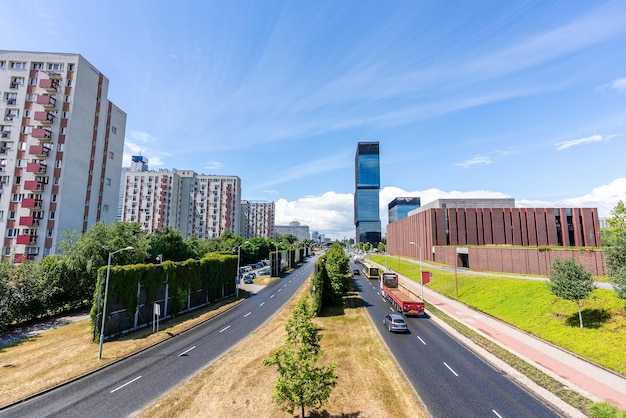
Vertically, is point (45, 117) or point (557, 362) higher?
point (45, 117)

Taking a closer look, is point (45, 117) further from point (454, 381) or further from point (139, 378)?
point (454, 381)

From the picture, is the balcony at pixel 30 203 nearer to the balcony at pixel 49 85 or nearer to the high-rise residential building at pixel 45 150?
the high-rise residential building at pixel 45 150

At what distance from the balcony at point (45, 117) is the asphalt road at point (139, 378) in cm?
4881

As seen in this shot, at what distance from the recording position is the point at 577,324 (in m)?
23.9

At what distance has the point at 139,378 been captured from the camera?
17.7 metres

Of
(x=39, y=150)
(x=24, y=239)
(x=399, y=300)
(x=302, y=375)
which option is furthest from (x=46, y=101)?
(x=399, y=300)

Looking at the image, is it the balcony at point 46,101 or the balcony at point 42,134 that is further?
the balcony at point 46,101

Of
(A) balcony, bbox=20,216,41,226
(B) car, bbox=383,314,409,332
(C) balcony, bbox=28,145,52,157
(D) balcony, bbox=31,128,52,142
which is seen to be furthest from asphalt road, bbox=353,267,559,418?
(D) balcony, bbox=31,128,52,142

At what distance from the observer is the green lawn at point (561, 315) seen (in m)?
20.2

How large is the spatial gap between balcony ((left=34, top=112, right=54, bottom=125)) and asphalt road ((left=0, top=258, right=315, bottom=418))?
48809 mm

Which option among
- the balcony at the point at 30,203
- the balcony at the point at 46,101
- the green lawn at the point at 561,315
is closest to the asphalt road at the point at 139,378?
the green lawn at the point at 561,315

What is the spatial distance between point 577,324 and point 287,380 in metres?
27.2

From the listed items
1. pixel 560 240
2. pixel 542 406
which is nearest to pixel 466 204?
pixel 560 240

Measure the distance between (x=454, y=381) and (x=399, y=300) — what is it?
660 inches
